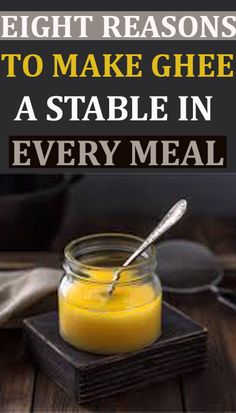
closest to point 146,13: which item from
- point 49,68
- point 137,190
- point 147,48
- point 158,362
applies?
point 147,48

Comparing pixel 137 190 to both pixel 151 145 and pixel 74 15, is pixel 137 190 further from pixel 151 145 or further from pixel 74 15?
pixel 74 15

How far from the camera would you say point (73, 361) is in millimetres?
1087

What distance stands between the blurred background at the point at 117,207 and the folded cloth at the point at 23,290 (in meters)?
0.16

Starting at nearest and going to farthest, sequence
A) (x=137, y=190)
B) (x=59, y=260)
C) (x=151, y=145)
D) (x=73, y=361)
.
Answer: (x=73, y=361) < (x=59, y=260) < (x=151, y=145) < (x=137, y=190)

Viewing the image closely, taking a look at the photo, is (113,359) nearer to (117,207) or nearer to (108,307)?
(108,307)

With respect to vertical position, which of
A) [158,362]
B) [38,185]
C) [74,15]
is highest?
[74,15]

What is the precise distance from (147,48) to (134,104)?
9cm

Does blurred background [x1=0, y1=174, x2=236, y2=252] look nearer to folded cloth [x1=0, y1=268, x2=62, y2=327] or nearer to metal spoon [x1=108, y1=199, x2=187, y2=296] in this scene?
folded cloth [x1=0, y1=268, x2=62, y2=327]

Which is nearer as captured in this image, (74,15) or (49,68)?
(74,15)

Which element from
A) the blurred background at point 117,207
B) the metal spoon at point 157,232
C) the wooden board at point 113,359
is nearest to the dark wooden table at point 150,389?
the wooden board at point 113,359

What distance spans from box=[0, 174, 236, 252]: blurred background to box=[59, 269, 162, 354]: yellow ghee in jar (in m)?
0.35

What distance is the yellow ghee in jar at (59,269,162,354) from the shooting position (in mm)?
1098

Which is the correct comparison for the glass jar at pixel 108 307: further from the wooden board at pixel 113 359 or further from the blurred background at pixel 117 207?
the blurred background at pixel 117 207

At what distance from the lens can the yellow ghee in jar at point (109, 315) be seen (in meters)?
1.10
